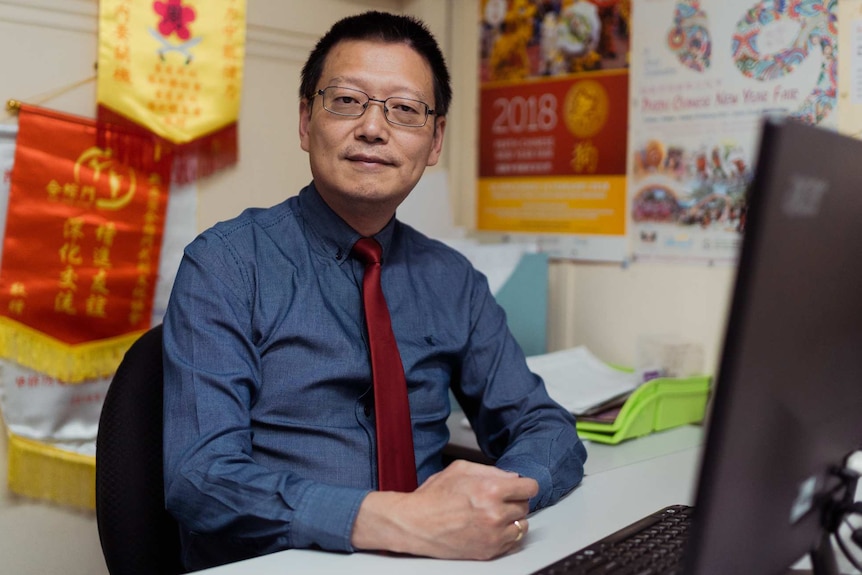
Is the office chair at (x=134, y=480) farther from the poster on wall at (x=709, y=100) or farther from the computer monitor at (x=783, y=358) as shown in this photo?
the poster on wall at (x=709, y=100)

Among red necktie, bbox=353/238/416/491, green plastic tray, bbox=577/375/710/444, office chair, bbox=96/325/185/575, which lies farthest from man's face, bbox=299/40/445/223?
green plastic tray, bbox=577/375/710/444

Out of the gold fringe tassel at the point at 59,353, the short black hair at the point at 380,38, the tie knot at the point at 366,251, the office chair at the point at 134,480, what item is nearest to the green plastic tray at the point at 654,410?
the tie knot at the point at 366,251

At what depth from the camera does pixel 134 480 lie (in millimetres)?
1135

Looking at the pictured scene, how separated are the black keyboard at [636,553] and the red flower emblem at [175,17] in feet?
4.55

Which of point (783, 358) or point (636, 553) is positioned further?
point (636, 553)

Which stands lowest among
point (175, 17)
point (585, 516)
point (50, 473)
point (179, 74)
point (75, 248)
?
point (50, 473)

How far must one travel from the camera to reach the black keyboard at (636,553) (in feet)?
2.70

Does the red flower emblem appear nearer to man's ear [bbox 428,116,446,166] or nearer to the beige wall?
the beige wall

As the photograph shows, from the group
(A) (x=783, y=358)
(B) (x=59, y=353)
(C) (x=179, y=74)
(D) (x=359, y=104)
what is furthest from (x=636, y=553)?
(C) (x=179, y=74)

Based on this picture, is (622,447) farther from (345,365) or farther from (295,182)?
(295,182)

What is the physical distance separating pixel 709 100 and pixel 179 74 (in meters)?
1.18

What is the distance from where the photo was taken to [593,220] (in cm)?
212

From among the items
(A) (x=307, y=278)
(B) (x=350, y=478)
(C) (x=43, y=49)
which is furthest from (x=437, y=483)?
(C) (x=43, y=49)

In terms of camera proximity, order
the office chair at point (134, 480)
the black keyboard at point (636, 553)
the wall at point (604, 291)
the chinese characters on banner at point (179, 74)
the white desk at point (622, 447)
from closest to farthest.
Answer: the black keyboard at point (636, 553) → the office chair at point (134, 480) → the white desk at point (622, 447) → the chinese characters on banner at point (179, 74) → the wall at point (604, 291)
